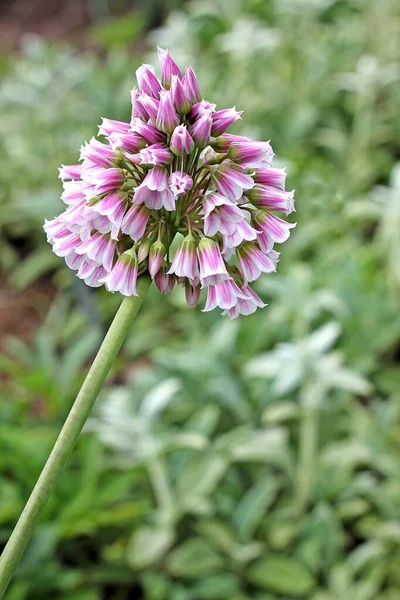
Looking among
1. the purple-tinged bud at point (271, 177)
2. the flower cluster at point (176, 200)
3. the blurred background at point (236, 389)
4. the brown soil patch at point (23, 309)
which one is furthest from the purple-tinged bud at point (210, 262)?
the brown soil patch at point (23, 309)

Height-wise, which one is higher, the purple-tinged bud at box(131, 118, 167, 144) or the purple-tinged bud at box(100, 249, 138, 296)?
the purple-tinged bud at box(131, 118, 167, 144)

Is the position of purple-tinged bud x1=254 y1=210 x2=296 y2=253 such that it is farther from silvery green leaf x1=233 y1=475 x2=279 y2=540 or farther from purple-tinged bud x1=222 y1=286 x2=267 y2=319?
silvery green leaf x1=233 y1=475 x2=279 y2=540

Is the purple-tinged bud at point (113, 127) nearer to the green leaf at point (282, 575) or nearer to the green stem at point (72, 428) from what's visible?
the green stem at point (72, 428)

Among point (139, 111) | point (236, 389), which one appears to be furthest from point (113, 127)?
point (236, 389)

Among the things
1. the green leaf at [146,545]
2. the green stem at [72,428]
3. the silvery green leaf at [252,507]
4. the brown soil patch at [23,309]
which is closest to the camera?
the green stem at [72,428]

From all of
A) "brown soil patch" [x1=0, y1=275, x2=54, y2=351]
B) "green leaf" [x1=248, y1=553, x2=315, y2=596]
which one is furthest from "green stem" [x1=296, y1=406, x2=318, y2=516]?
"brown soil patch" [x1=0, y1=275, x2=54, y2=351]

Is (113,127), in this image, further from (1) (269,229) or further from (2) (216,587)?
(2) (216,587)

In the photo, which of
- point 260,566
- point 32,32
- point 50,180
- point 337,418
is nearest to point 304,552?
point 260,566
